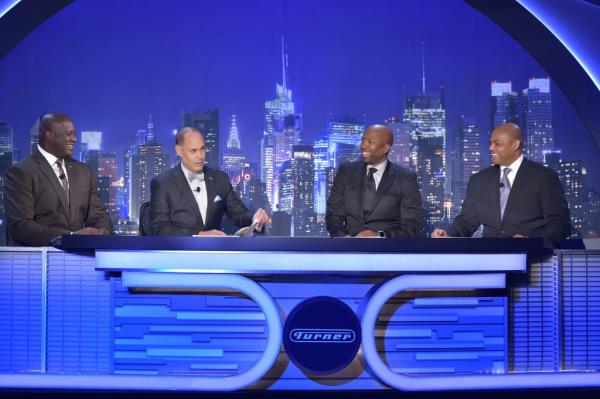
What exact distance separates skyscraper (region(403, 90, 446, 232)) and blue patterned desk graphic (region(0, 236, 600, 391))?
245cm

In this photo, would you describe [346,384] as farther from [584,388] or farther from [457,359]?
[584,388]

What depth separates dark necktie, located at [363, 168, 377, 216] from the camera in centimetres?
464

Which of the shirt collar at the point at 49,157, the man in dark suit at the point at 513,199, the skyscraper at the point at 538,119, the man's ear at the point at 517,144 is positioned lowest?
the man in dark suit at the point at 513,199

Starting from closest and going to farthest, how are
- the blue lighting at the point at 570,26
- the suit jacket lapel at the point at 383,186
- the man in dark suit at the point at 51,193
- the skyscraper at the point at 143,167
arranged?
1. the man in dark suit at the point at 51,193
2. the suit jacket lapel at the point at 383,186
3. the blue lighting at the point at 570,26
4. the skyscraper at the point at 143,167

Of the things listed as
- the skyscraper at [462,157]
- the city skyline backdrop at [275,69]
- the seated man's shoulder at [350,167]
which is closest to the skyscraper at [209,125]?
the city skyline backdrop at [275,69]

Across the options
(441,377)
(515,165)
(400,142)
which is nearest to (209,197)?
(400,142)

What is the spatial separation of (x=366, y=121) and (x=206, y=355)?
305cm

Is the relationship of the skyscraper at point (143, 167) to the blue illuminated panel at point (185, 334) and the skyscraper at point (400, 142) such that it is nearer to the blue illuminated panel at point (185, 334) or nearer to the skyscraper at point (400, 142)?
the skyscraper at point (400, 142)

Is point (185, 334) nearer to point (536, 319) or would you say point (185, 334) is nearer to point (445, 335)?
point (445, 335)

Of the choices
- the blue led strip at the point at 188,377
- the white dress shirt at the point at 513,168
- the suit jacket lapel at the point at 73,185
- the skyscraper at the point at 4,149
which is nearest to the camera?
the blue led strip at the point at 188,377

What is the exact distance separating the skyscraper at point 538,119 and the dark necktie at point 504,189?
4.76 feet

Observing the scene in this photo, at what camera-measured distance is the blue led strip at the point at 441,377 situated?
2.97 m

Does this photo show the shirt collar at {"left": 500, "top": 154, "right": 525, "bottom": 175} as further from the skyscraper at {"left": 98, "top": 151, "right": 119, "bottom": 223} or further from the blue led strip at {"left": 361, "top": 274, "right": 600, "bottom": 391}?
the skyscraper at {"left": 98, "top": 151, "right": 119, "bottom": 223}

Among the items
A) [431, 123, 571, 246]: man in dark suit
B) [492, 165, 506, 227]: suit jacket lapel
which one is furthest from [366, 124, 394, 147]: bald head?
[492, 165, 506, 227]: suit jacket lapel
